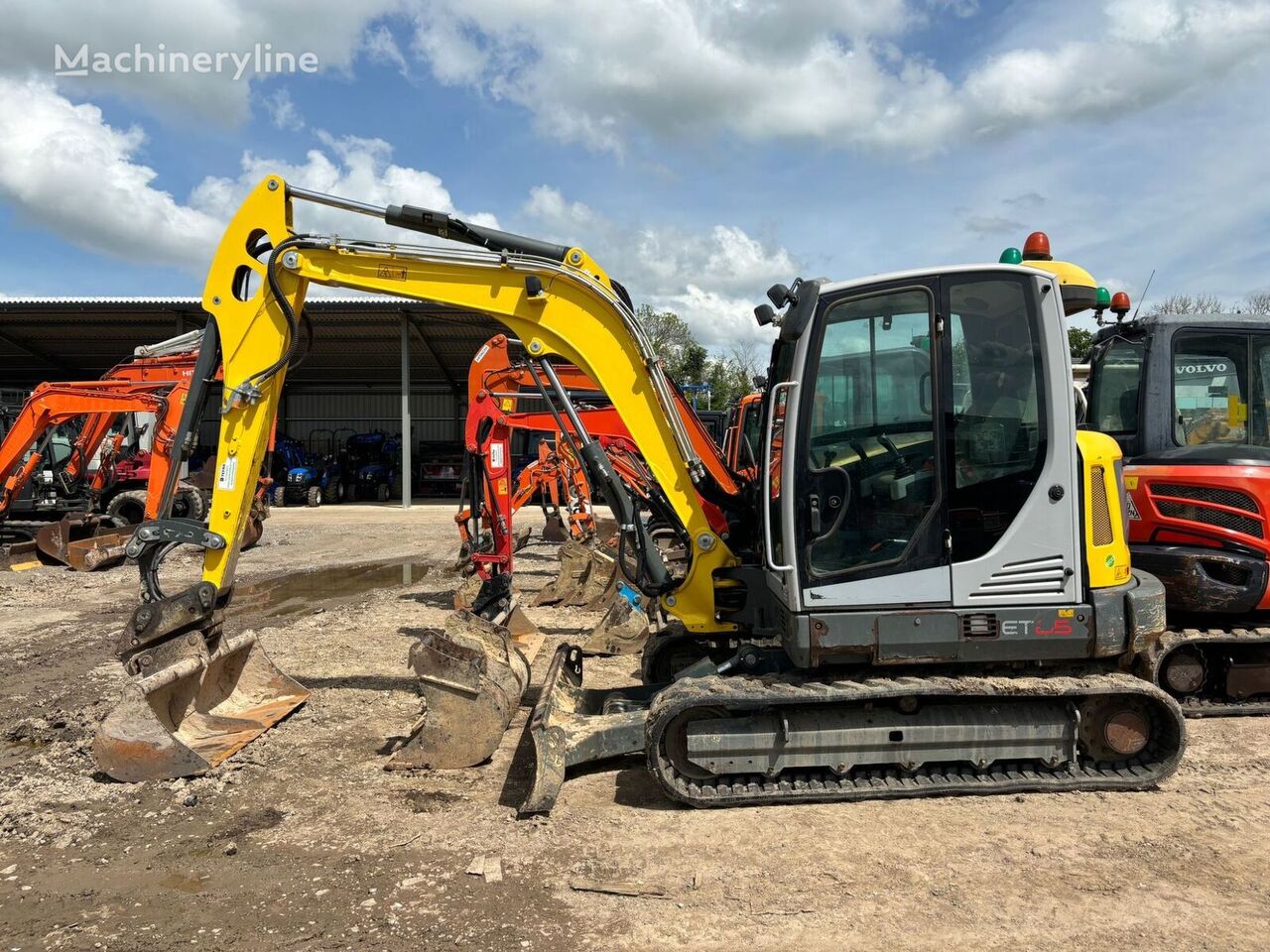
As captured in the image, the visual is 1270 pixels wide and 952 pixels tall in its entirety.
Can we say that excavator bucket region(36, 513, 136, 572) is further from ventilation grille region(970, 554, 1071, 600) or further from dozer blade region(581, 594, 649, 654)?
ventilation grille region(970, 554, 1071, 600)

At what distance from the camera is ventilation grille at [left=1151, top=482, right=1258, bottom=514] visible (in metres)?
5.19

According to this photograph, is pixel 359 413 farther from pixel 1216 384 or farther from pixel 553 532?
pixel 1216 384

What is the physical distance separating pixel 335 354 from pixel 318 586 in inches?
786

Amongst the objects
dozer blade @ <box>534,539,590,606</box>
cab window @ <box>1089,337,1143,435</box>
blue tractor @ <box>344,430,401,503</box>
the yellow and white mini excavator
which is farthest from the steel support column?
cab window @ <box>1089,337,1143,435</box>

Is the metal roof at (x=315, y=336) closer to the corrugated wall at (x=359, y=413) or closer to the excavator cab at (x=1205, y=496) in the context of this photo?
the corrugated wall at (x=359, y=413)

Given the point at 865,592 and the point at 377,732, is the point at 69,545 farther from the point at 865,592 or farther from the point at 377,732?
the point at 865,592

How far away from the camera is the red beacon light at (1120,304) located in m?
6.05

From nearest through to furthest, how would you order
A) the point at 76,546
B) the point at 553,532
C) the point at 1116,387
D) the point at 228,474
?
the point at 228,474, the point at 1116,387, the point at 76,546, the point at 553,532

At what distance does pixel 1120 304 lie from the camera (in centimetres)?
606

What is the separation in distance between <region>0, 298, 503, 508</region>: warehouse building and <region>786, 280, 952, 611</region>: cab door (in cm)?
2104

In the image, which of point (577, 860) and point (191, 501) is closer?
point (577, 860)

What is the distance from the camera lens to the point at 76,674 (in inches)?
277

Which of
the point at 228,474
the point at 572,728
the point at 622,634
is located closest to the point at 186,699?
the point at 228,474

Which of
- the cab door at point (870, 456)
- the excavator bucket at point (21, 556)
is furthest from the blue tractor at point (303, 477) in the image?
the cab door at point (870, 456)
